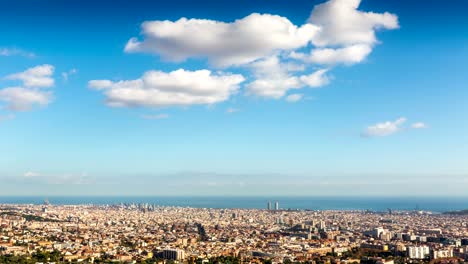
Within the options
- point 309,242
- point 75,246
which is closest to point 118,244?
point 75,246

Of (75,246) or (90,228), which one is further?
(90,228)

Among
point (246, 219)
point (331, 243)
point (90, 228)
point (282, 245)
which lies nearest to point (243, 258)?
point (282, 245)

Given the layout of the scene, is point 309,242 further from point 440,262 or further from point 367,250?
point 440,262

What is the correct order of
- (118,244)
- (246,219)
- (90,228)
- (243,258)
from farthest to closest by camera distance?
(246,219), (90,228), (118,244), (243,258)

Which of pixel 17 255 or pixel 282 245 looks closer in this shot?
pixel 17 255

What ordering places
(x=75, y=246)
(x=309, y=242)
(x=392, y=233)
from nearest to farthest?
(x=75, y=246) < (x=309, y=242) < (x=392, y=233)

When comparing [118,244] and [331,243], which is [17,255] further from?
[331,243]

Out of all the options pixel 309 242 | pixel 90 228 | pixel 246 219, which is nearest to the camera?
pixel 309 242

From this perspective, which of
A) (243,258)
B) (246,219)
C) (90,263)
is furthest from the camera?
(246,219)
